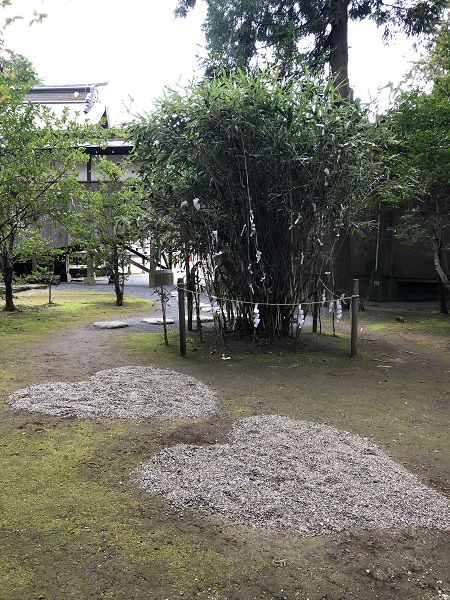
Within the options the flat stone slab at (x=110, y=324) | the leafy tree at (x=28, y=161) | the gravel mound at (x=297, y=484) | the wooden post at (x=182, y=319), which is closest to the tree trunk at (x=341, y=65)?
the flat stone slab at (x=110, y=324)

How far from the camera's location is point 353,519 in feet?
6.87

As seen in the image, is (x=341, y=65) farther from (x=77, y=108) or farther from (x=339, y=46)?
(x=77, y=108)

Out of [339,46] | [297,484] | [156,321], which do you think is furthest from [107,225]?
[297,484]

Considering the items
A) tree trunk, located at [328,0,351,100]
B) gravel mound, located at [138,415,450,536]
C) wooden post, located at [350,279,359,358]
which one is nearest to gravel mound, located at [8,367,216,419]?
gravel mound, located at [138,415,450,536]

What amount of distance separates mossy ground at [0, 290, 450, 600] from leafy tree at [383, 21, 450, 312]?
3.41 metres

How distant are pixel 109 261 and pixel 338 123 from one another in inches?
239

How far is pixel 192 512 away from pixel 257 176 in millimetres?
3984

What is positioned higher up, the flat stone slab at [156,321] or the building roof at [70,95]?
the building roof at [70,95]

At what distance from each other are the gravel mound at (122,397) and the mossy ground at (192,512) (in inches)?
6.0

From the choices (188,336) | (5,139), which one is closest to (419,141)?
(188,336)

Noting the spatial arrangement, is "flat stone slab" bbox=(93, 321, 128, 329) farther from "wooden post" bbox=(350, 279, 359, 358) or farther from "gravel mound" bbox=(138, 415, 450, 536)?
"gravel mound" bbox=(138, 415, 450, 536)

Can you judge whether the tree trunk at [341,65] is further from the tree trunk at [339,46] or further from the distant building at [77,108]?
the distant building at [77,108]

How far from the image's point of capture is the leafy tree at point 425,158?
24.6 feet

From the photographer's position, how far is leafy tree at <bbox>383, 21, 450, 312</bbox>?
7504mm
